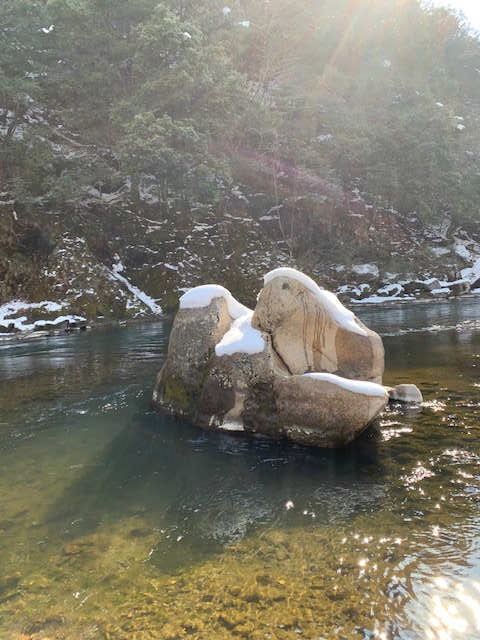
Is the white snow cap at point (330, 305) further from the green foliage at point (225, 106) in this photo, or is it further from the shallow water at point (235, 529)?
the green foliage at point (225, 106)

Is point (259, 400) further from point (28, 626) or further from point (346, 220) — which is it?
point (346, 220)

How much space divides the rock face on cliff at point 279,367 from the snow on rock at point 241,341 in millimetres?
25

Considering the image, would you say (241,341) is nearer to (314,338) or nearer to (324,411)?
(314,338)

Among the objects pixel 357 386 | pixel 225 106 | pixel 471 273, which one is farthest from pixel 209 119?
pixel 357 386

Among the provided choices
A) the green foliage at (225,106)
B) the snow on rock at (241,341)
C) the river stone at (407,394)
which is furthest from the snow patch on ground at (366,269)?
the snow on rock at (241,341)

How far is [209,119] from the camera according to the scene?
127 ft

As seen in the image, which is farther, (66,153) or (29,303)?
(66,153)

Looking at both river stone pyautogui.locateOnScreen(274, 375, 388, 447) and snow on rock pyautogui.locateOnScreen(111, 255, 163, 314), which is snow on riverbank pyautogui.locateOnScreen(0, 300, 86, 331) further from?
river stone pyautogui.locateOnScreen(274, 375, 388, 447)

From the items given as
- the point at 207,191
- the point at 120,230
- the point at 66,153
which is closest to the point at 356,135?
the point at 207,191

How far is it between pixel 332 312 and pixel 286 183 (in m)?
41.8

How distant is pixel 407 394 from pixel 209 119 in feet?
109

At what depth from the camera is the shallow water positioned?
477 centimetres

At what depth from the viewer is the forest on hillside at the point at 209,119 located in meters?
37.1

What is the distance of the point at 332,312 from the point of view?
36.9ft
